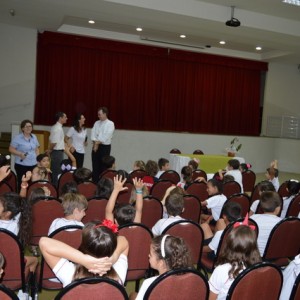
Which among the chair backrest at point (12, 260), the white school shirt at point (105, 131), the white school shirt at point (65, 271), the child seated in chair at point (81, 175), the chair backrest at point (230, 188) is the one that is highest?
the white school shirt at point (105, 131)

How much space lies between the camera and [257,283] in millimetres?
2438

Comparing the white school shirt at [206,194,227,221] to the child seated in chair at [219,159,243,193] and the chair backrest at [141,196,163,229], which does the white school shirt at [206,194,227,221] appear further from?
the child seated in chair at [219,159,243,193]

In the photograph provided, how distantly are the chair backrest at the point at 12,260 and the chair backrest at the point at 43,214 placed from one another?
100 centimetres

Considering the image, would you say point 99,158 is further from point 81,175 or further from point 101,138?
point 81,175

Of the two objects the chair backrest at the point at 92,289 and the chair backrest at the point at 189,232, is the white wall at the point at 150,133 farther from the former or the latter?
the chair backrest at the point at 92,289

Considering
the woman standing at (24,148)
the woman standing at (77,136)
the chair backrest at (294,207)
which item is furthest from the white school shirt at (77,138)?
the chair backrest at (294,207)

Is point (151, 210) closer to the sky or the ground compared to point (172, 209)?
closer to the ground

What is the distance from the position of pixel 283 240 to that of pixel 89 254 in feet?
7.67

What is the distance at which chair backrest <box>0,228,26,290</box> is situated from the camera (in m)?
2.84

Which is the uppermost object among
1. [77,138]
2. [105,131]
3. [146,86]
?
[146,86]

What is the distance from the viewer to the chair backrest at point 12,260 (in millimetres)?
2844

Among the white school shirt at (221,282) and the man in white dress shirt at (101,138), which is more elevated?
the man in white dress shirt at (101,138)

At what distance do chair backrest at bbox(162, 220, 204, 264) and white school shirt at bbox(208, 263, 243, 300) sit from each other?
2.85 feet

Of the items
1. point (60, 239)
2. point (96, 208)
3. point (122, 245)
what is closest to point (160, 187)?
point (96, 208)
